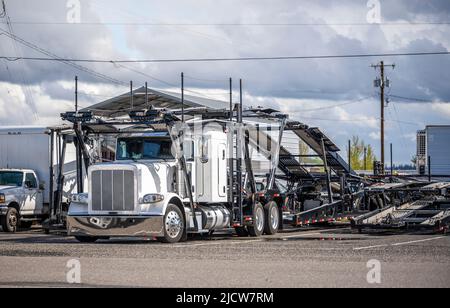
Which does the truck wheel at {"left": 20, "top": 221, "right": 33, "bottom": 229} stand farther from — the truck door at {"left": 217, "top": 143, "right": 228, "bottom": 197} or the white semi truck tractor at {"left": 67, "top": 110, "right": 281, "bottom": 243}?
the truck door at {"left": 217, "top": 143, "right": 228, "bottom": 197}

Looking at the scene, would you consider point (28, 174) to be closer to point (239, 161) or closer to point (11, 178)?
point (11, 178)

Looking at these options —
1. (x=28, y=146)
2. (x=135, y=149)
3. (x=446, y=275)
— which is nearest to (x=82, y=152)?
(x=135, y=149)

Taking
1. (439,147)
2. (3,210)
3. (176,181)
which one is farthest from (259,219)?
(439,147)

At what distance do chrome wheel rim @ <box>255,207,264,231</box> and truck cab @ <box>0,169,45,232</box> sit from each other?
758 cm

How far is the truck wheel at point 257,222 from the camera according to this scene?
22.8 meters

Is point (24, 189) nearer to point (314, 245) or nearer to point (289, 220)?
point (289, 220)

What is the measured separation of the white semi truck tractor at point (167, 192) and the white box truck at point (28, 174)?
14.7 ft

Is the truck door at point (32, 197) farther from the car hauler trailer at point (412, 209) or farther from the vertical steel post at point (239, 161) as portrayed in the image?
the car hauler trailer at point (412, 209)

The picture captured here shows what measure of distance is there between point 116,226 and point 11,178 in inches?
297

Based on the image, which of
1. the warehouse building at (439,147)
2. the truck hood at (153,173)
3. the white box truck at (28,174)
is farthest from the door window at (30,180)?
the warehouse building at (439,147)

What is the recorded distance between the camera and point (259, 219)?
914 inches

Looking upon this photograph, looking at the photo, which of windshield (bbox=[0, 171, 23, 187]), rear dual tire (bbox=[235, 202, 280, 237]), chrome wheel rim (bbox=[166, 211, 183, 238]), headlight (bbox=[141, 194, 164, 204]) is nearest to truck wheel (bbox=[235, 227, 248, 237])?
rear dual tire (bbox=[235, 202, 280, 237])

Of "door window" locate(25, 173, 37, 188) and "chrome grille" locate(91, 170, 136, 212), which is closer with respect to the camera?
"chrome grille" locate(91, 170, 136, 212)

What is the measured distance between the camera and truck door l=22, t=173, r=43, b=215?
26438mm
